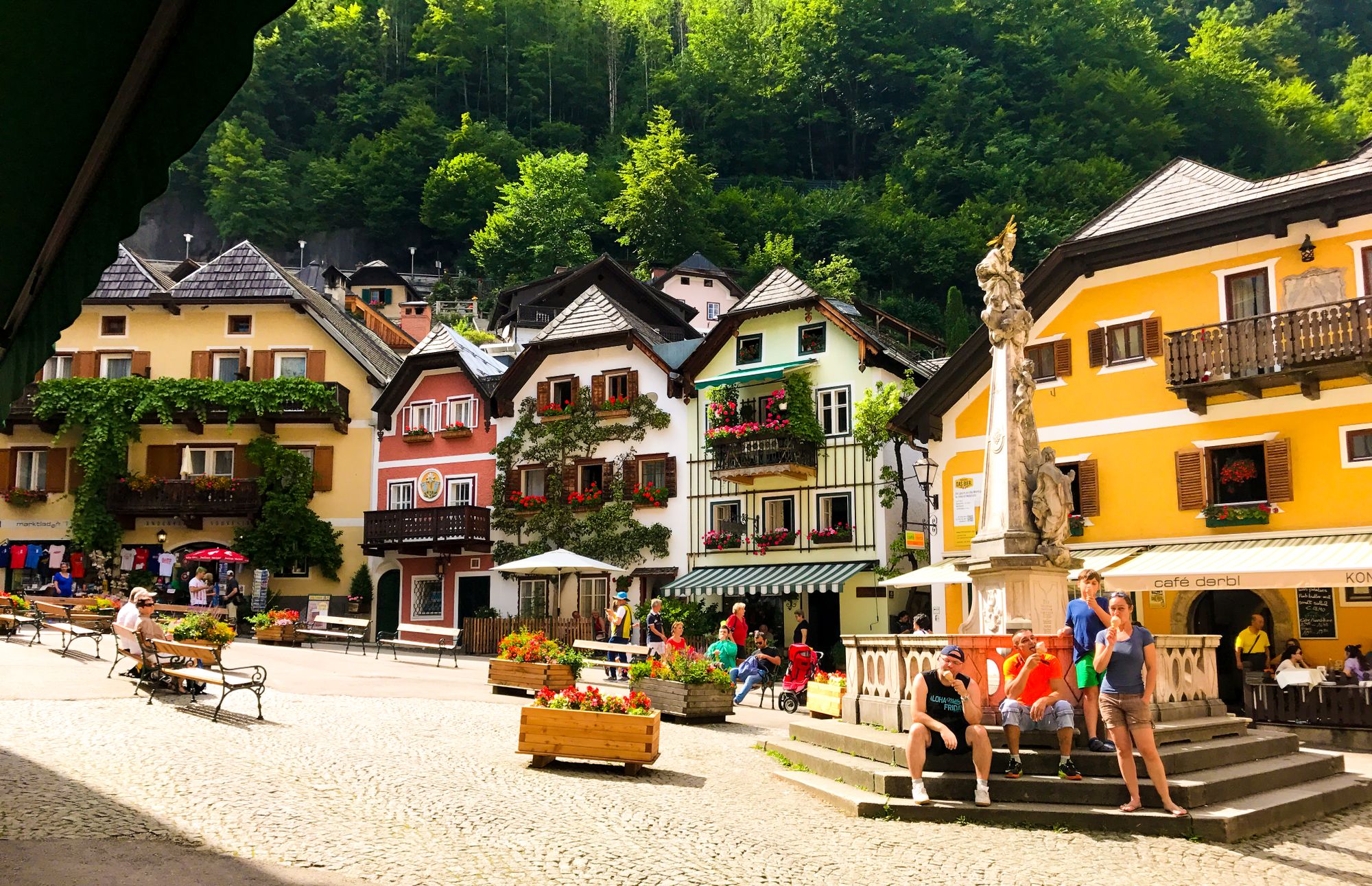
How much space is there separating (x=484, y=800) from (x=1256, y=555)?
16.3 meters

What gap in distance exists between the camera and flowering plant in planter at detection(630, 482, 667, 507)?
37.0 meters

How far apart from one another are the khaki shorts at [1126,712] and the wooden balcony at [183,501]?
116 ft

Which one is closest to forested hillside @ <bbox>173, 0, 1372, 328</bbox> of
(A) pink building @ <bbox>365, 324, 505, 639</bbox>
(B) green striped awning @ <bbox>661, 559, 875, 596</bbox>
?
(A) pink building @ <bbox>365, 324, 505, 639</bbox>

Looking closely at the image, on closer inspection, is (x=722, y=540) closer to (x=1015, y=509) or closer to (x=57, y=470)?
(x=1015, y=509)

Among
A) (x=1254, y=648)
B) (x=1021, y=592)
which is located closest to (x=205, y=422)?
(x=1254, y=648)

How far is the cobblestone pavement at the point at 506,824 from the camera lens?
9109mm

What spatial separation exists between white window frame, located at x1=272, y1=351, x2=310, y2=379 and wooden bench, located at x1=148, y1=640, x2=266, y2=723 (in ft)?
86.0

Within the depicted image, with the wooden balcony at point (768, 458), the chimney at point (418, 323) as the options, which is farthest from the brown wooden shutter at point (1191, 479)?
the chimney at point (418, 323)

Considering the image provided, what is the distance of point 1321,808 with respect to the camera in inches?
487

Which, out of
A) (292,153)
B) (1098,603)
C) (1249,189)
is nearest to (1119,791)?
(1098,603)

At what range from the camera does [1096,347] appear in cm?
2689

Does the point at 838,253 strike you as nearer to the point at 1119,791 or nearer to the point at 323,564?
the point at 323,564

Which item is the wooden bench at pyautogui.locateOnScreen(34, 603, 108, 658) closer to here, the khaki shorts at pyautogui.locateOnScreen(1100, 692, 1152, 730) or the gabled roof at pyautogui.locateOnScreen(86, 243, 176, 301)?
the gabled roof at pyautogui.locateOnScreen(86, 243, 176, 301)

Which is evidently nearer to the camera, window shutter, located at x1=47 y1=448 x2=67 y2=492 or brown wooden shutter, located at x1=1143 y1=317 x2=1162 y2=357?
brown wooden shutter, located at x1=1143 y1=317 x2=1162 y2=357
